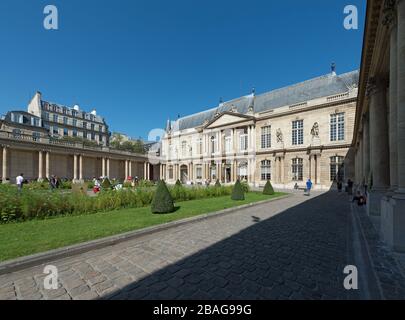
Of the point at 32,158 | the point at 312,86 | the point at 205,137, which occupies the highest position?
the point at 312,86

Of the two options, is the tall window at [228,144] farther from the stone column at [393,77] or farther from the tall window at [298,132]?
the stone column at [393,77]

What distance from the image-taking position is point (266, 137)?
32219 millimetres

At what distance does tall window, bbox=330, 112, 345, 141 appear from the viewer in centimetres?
2450

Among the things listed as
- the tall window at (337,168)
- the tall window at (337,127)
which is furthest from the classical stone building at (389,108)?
the tall window at (337,168)

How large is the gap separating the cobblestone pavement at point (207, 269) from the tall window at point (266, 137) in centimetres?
2720

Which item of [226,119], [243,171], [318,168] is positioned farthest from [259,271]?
[226,119]

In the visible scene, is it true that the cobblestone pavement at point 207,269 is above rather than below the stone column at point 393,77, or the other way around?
below

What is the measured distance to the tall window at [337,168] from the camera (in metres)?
24.2

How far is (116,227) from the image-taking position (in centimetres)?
604

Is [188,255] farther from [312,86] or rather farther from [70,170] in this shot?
[70,170]

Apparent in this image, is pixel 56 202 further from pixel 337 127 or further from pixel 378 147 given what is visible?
pixel 337 127

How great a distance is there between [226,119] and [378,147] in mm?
30759

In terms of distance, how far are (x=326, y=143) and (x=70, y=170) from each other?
39130mm
